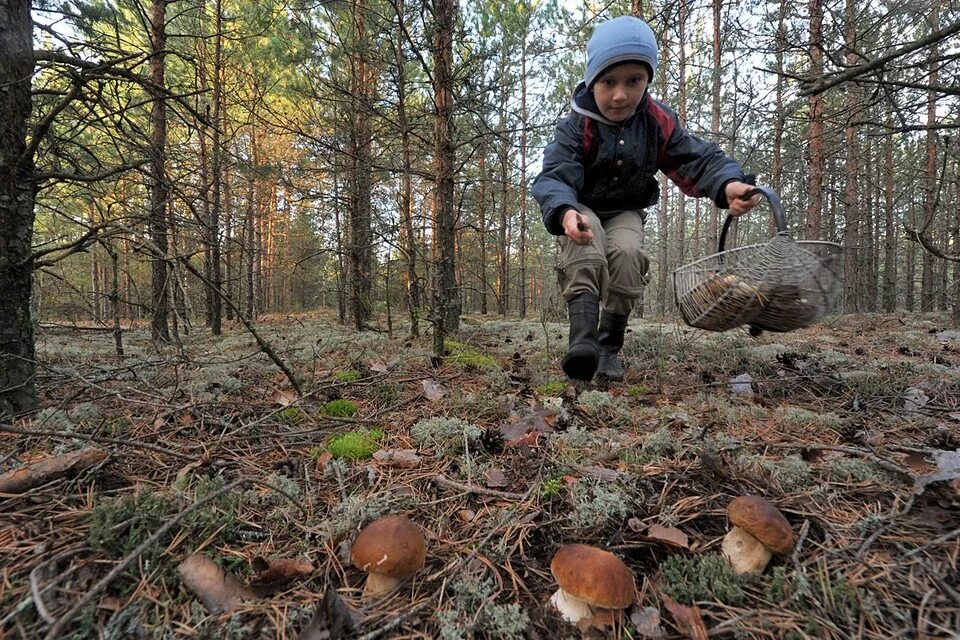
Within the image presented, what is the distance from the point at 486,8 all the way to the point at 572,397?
20.1 feet

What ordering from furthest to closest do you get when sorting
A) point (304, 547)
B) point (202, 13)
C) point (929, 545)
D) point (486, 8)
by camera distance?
point (202, 13)
point (486, 8)
point (304, 547)
point (929, 545)

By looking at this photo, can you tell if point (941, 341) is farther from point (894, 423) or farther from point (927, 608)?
point (927, 608)

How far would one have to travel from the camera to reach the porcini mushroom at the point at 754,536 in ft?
3.88

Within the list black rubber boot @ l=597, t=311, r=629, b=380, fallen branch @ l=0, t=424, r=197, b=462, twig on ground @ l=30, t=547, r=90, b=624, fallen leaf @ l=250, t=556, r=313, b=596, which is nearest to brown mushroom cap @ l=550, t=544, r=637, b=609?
fallen leaf @ l=250, t=556, r=313, b=596

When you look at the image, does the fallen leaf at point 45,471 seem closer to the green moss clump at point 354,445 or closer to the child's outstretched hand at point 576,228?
the green moss clump at point 354,445

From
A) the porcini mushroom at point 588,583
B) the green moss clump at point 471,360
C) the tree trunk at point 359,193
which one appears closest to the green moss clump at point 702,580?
the porcini mushroom at point 588,583

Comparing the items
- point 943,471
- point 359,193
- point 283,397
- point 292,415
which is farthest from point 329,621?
point 359,193

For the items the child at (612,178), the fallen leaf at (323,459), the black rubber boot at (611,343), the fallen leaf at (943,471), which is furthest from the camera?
the black rubber boot at (611,343)

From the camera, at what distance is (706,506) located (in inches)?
58.6

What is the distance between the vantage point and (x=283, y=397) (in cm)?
272

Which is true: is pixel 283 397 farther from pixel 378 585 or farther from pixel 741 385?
pixel 741 385

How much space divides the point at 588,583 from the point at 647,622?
190mm

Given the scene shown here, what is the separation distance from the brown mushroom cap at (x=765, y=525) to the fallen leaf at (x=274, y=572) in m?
1.29

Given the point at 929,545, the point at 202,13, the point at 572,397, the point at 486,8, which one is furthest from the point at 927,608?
the point at 202,13
